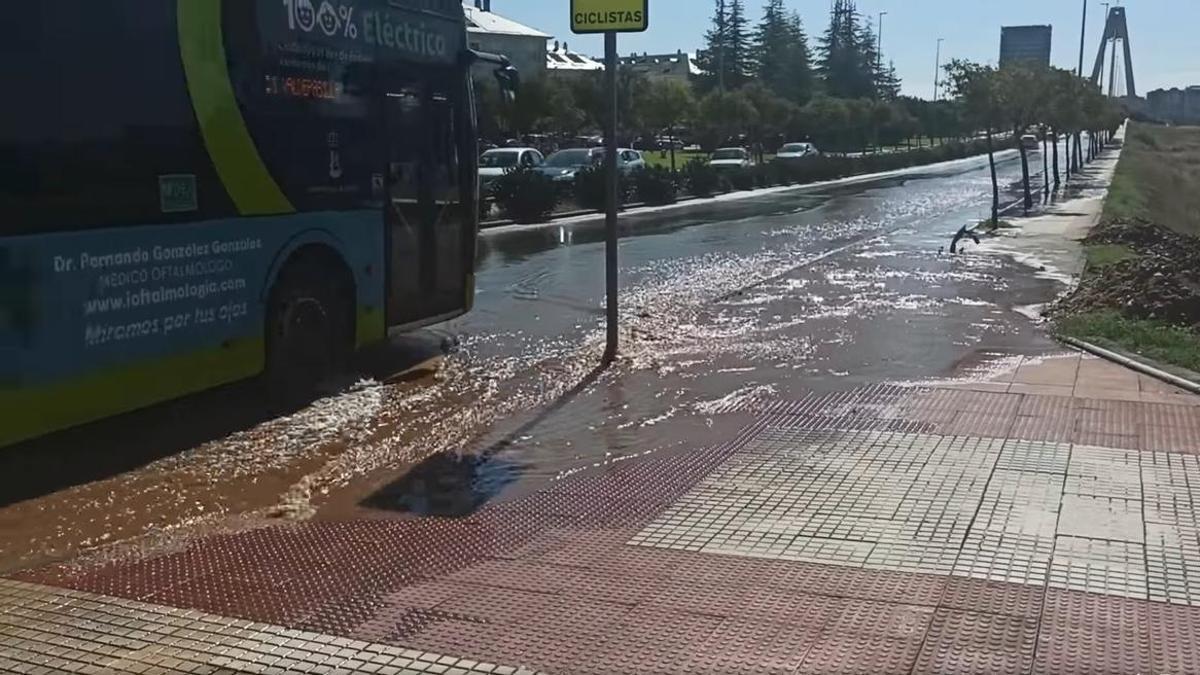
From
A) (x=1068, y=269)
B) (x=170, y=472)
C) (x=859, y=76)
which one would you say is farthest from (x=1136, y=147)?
(x=170, y=472)

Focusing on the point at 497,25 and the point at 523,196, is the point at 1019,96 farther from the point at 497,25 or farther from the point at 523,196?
the point at 497,25

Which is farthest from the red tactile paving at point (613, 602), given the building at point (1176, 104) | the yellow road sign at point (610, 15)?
the building at point (1176, 104)

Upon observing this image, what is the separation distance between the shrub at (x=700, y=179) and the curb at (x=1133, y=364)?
28.5 metres

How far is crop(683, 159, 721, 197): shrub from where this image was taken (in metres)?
40.7

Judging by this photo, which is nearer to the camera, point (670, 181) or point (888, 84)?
point (670, 181)

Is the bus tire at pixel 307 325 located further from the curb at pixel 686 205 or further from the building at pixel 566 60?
the building at pixel 566 60

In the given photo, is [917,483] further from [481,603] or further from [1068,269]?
[1068,269]

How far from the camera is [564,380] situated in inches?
429

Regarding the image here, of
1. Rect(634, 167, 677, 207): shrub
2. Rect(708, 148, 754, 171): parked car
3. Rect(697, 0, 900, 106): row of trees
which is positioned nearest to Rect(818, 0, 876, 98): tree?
Rect(697, 0, 900, 106): row of trees

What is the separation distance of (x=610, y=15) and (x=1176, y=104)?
189 metres

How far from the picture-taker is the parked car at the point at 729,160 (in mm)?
48781

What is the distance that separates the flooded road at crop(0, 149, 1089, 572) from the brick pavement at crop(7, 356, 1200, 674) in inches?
20.8

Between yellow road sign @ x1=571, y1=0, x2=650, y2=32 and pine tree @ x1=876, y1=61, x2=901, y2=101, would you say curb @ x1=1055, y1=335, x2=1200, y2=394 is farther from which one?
pine tree @ x1=876, y1=61, x2=901, y2=101

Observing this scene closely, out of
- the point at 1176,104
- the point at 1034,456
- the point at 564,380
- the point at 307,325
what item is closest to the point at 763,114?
the point at 564,380
